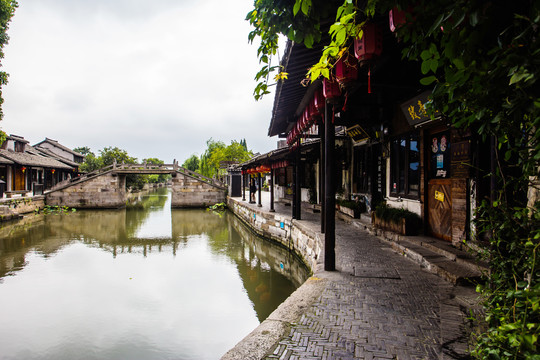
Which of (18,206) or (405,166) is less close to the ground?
(405,166)

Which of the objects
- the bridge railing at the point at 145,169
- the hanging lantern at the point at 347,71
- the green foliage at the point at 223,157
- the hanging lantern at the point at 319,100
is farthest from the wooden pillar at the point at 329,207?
the green foliage at the point at 223,157

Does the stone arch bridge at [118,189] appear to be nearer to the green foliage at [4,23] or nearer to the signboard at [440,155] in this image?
the green foliage at [4,23]

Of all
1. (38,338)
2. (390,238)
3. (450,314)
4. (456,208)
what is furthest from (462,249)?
(38,338)

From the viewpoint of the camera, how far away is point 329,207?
189 inches

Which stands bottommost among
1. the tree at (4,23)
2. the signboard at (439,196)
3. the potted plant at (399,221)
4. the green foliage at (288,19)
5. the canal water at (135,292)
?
the canal water at (135,292)

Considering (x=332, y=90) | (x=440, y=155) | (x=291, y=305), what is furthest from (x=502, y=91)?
(x=440, y=155)

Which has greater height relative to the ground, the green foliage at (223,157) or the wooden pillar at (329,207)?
the green foliage at (223,157)

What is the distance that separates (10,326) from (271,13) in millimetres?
6459

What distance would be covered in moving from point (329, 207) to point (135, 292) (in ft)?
16.0

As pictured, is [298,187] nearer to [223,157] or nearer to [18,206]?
[18,206]

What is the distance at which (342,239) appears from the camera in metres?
6.92

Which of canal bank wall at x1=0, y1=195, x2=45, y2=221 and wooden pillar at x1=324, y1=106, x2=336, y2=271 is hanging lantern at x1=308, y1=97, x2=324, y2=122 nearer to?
wooden pillar at x1=324, y1=106, x2=336, y2=271

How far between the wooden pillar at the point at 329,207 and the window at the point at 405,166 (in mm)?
2626

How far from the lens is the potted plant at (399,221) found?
6266mm
